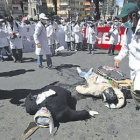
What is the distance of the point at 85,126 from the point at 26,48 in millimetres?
7553

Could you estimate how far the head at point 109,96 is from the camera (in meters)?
3.11

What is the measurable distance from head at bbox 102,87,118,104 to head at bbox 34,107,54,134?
1241mm

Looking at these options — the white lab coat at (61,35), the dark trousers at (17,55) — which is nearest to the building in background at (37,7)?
the white lab coat at (61,35)

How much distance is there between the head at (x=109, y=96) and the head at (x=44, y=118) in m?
1.24

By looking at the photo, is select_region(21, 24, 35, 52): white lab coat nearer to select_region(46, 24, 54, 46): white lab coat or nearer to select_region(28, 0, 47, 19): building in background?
select_region(46, 24, 54, 46): white lab coat

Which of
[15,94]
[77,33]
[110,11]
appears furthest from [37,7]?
[15,94]

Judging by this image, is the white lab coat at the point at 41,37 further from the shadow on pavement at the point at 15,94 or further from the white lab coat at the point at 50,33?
the white lab coat at the point at 50,33

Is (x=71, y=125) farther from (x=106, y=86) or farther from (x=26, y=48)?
(x=26, y=48)

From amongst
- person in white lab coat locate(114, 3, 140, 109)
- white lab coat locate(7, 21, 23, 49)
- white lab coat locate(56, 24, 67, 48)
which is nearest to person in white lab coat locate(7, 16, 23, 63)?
white lab coat locate(7, 21, 23, 49)

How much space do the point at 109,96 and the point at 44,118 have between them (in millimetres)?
1360

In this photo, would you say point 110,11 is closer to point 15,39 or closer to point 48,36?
point 48,36

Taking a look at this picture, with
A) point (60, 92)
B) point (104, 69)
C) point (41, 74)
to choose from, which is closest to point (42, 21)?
point (41, 74)

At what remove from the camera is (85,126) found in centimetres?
269

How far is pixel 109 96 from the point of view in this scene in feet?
10.3
